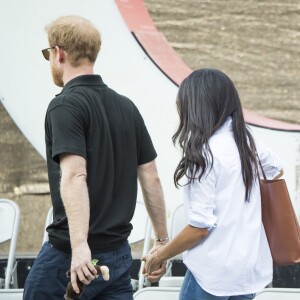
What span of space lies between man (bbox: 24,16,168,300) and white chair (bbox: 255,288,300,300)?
0.91 meters

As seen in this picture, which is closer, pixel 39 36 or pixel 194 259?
pixel 194 259

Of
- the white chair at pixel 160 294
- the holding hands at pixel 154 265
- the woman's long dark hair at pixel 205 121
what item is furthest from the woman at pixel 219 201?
the white chair at pixel 160 294

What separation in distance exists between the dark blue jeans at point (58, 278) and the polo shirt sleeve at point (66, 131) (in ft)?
1.19

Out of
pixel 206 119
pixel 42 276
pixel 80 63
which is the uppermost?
pixel 80 63

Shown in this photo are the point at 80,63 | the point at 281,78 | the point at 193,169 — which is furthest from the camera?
the point at 281,78

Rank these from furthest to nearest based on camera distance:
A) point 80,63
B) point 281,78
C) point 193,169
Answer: point 281,78
point 80,63
point 193,169

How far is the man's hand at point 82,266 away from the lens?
3.01m

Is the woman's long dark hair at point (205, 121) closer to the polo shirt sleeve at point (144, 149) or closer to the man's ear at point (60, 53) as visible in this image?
the polo shirt sleeve at point (144, 149)

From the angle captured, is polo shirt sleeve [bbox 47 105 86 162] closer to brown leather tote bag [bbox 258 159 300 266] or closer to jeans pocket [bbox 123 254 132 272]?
jeans pocket [bbox 123 254 132 272]

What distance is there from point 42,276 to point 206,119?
0.82m

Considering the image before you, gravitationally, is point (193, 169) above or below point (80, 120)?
below

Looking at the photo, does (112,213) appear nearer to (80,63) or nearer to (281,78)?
(80,63)

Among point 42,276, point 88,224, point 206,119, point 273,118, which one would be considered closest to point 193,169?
point 206,119

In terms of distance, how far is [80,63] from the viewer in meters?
3.30
